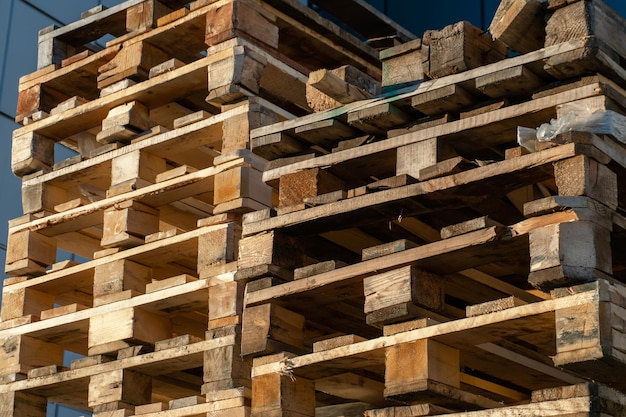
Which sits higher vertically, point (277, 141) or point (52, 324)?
point (277, 141)

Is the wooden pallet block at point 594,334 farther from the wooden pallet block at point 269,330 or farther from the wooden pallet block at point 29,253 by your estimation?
the wooden pallet block at point 29,253

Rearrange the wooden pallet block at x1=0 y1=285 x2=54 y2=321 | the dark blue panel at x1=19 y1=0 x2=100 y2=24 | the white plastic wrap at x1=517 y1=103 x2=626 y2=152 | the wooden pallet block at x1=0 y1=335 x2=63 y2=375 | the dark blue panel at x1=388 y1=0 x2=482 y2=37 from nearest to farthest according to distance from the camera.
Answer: the white plastic wrap at x1=517 y1=103 x2=626 y2=152 → the wooden pallet block at x1=0 y1=335 x2=63 y2=375 → the wooden pallet block at x1=0 y1=285 x2=54 y2=321 → the dark blue panel at x1=388 y1=0 x2=482 y2=37 → the dark blue panel at x1=19 y1=0 x2=100 y2=24

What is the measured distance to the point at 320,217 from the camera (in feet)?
22.1

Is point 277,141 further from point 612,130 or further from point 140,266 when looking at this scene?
point 612,130

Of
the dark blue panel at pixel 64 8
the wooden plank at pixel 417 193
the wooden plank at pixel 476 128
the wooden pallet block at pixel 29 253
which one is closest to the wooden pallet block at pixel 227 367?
the wooden plank at pixel 417 193

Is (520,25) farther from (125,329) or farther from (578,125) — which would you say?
(125,329)

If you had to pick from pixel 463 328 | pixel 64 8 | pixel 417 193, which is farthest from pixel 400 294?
pixel 64 8

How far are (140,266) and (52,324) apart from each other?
2.19ft

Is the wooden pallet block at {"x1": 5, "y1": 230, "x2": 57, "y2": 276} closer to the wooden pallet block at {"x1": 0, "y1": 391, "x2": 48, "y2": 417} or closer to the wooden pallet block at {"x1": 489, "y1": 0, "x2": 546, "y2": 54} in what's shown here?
the wooden pallet block at {"x1": 0, "y1": 391, "x2": 48, "y2": 417}

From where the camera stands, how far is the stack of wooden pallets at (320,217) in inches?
237

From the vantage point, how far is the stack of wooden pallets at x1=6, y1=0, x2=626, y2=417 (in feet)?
19.7

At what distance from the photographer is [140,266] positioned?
810 cm

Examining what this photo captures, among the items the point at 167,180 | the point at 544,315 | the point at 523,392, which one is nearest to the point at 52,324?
the point at 167,180

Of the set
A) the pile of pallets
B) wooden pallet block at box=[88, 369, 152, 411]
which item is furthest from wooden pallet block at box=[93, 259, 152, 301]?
wooden pallet block at box=[88, 369, 152, 411]
